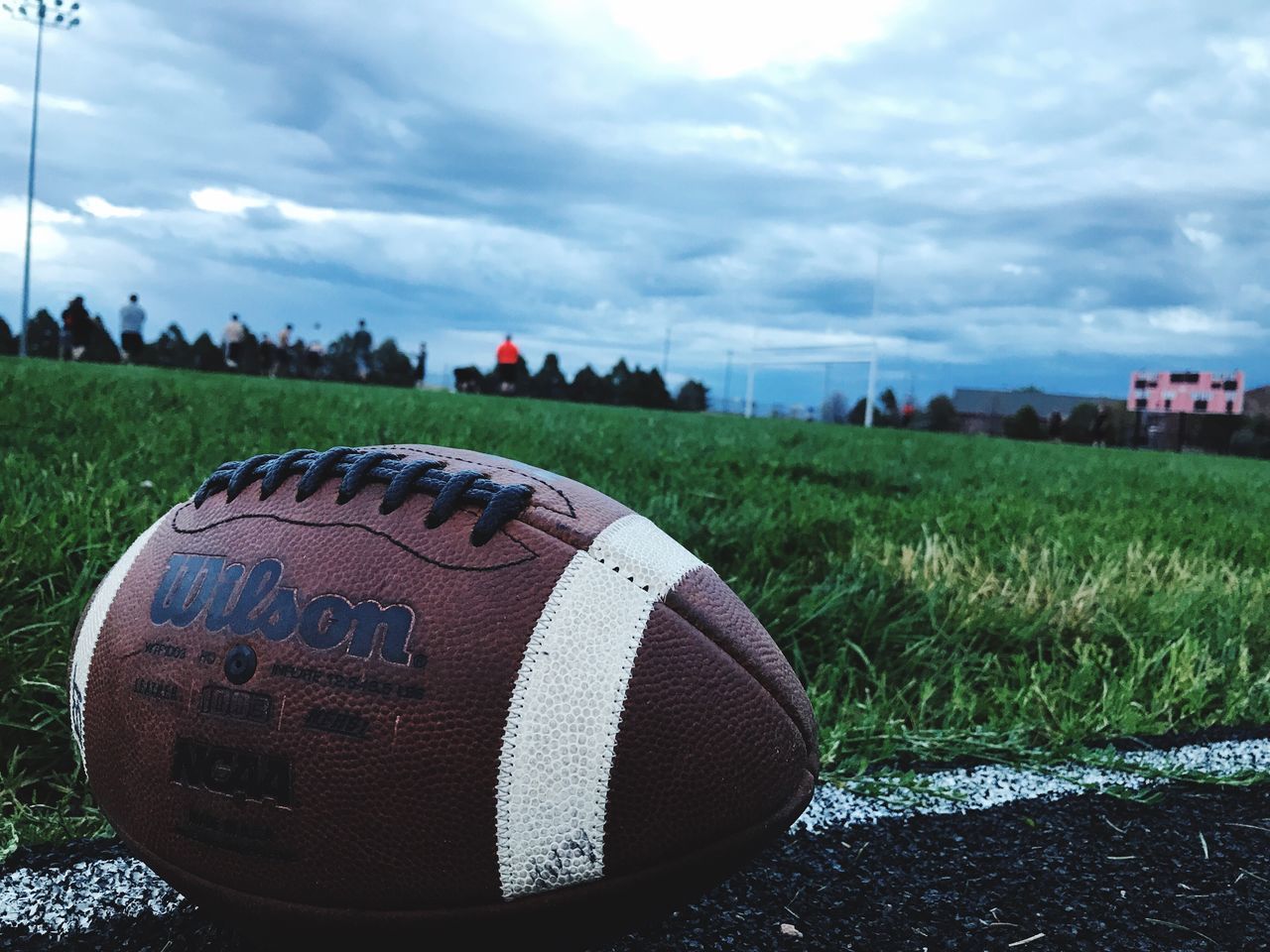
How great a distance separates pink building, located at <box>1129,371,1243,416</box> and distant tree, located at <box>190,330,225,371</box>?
1538 inches

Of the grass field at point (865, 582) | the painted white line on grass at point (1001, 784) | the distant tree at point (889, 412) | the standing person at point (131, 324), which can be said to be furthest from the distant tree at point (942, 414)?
the painted white line on grass at point (1001, 784)

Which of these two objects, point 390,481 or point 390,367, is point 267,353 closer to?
point 390,367

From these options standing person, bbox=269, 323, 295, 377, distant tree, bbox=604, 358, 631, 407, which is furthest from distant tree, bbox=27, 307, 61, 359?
distant tree, bbox=604, 358, 631, 407

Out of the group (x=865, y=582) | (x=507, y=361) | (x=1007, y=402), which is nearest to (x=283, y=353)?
(x=507, y=361)

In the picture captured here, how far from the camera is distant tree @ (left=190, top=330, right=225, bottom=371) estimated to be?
37938 mm

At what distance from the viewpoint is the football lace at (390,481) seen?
4.54 ft

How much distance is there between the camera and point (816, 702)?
2.30 meters

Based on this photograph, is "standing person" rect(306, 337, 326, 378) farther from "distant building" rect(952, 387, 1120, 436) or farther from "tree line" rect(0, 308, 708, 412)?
"distant building" rect(952, 387, 1120, 436)

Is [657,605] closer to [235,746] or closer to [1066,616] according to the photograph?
[235,746]

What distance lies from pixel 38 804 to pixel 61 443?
8.74 feet

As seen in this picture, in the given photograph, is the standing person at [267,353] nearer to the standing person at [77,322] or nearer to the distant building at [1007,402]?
the standing person at [77,322]

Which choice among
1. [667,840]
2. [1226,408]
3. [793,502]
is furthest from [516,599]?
[1226,408]

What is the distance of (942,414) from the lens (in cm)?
4634

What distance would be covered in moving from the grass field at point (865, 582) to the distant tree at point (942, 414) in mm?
41717
